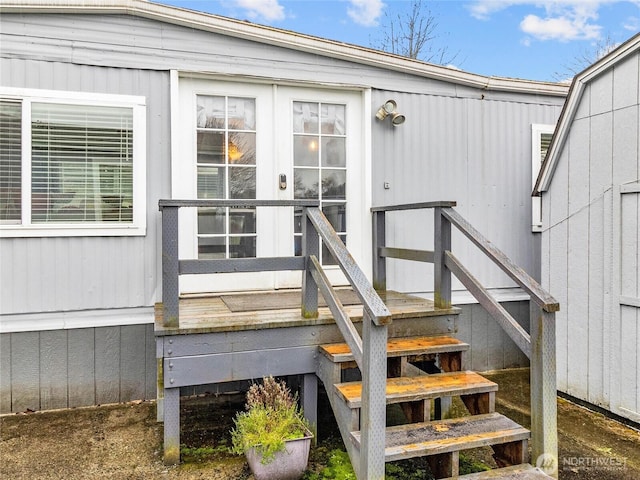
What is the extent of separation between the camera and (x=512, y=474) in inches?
92.9

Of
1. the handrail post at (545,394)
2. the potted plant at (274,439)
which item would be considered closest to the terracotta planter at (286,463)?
the potted plant at (274,439)

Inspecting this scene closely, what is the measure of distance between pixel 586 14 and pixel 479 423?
1443 cm

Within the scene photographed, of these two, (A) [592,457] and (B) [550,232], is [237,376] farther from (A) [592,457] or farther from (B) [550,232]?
(B) [550,232]

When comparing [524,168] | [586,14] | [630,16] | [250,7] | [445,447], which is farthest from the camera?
[586,14]

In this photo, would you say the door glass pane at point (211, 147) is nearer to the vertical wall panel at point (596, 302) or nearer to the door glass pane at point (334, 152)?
the door glass pane at point (334, 152)

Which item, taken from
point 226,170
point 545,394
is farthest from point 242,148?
point 545,394

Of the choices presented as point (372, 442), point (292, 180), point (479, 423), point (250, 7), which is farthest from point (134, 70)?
point (250, 7)

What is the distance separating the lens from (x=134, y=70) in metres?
3.70

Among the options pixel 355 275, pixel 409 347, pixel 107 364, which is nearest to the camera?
pixel 355 275

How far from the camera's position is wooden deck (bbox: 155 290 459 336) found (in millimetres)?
2799

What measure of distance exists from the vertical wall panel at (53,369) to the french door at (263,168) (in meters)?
0.98

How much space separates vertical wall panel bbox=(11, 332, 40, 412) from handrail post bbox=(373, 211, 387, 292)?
8.85ft

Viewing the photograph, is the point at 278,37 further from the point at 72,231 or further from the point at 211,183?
the point at 72,231

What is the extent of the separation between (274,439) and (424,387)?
0.87 meters
